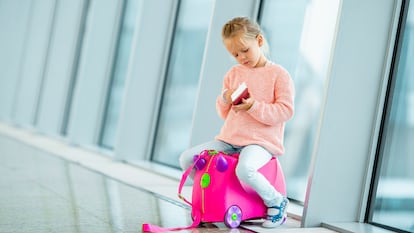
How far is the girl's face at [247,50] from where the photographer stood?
8.13 feet

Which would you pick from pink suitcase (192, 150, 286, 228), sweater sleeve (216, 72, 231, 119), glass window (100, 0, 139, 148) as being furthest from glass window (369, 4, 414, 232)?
glass window (100, 0, 139, 148)

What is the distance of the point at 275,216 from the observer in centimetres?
250

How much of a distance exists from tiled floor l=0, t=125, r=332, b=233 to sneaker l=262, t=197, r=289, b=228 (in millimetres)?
49

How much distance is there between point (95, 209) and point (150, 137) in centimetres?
230

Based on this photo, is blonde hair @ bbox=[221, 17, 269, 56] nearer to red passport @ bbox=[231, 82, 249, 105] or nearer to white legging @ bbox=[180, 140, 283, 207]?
red passport @ bbox=[231, 82, 249, 105]

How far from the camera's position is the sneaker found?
2.50m

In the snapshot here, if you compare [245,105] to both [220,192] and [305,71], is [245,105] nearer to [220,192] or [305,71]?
[220,192]

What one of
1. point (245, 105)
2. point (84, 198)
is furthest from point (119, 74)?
point (245, 105)

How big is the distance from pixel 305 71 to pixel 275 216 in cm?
116

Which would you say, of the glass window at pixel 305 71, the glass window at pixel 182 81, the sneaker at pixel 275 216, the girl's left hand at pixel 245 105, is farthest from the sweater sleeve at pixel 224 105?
the glass window at pixel 182 81

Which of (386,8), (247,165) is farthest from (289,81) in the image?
(386,8)

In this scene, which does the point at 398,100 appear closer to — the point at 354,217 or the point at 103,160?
the point at 354,217

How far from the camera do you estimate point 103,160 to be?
466cm

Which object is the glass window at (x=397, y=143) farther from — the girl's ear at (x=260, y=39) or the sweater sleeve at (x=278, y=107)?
the girl's ear at (x=260, y=39)
